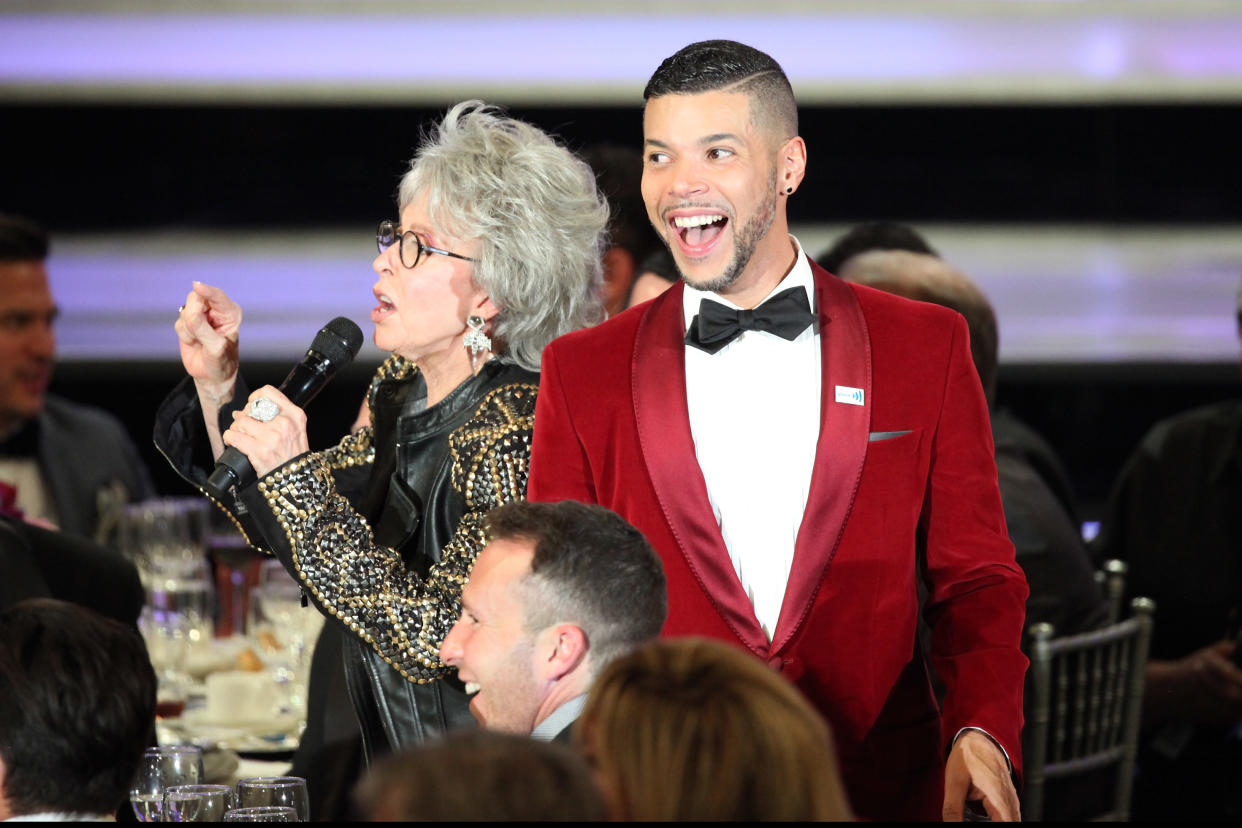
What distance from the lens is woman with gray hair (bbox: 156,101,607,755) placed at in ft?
6.98

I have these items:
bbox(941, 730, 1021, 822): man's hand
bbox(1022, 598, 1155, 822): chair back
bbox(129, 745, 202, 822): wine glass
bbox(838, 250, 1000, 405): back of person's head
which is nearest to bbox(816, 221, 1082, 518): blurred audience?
bbox(838, 250, 1000, 405): back of person's head

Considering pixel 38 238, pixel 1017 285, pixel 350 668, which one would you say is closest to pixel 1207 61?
pixel 1017 285

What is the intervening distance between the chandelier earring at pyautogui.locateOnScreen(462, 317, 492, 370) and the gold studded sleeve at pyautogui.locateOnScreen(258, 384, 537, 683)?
0.18 m

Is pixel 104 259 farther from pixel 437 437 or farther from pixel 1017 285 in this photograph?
pixel 437 437

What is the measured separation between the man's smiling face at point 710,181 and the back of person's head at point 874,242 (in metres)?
1.79

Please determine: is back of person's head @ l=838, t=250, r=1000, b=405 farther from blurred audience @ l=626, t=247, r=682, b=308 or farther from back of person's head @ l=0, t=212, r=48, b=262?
back of person's head @ l=0, t=212, r=48, b=262

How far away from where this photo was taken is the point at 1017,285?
17.5 feet

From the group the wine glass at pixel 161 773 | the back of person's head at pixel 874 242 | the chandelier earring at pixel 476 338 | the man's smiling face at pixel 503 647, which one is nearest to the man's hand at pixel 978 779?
the man's smiling face at pixel 503 647

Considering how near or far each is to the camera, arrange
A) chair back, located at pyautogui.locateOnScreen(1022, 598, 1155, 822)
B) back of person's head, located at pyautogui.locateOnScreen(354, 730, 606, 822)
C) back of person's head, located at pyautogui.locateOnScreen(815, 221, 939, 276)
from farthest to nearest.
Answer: back of person's head, located at pyautogui.locateOnScreen(815, 221, 939, 276)
chair back, located at pyautogui.locateOnScreen(1022, 598, 1155, 822)
back of person's head, located at pyautogui.locateOnScreen(354, 730, 606, 822)

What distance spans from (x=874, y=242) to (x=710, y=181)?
191 cm

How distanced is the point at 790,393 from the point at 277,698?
61.7 inches

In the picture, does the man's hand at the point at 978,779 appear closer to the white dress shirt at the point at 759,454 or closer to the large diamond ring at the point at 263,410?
the white dress shirt at the point at 759,454

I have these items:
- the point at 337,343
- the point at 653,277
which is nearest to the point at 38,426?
the point at 653,277

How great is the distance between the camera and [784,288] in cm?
202
